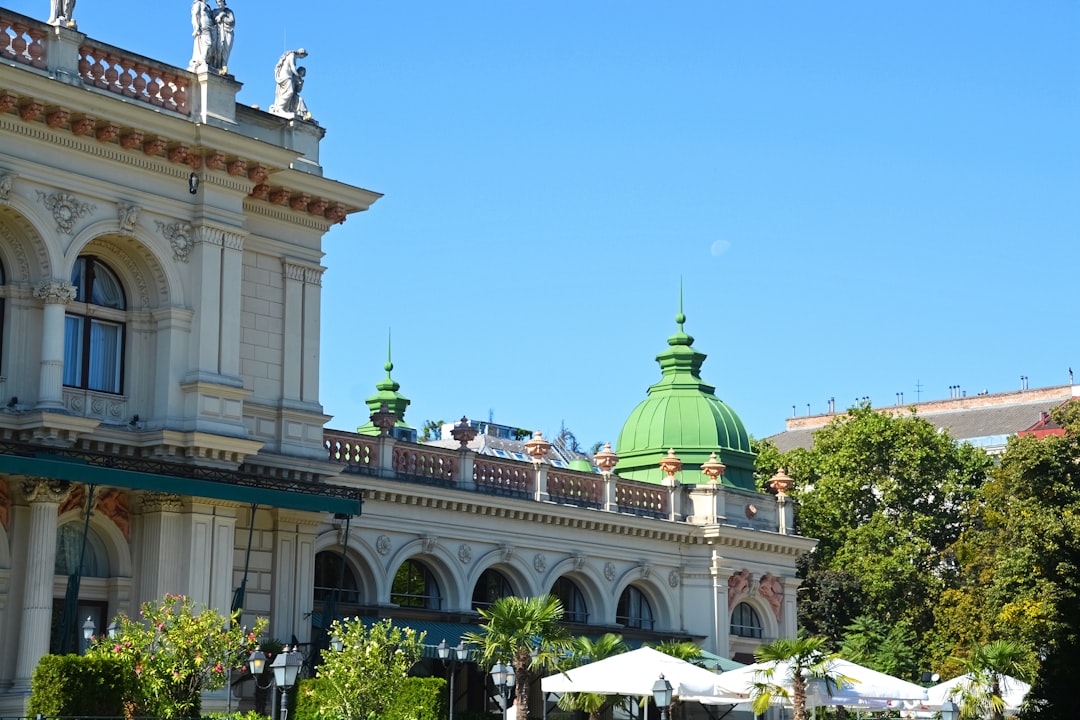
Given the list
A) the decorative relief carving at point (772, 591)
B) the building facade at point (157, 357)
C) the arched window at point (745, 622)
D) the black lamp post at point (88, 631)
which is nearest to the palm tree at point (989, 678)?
the arched window at point (745, 622)

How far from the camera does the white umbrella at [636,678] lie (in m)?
29.8

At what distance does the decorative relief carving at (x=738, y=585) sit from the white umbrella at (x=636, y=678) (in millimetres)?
12263

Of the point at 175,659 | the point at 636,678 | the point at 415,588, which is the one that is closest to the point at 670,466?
the point at 415,588

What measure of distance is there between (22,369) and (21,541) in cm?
271

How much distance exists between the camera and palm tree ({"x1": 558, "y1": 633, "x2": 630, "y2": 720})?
3288cm

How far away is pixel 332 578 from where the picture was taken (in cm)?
3466

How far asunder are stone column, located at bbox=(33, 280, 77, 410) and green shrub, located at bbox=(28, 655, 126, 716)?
598 centimetres

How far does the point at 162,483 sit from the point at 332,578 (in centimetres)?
890

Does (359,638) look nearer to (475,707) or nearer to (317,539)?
(317,539)

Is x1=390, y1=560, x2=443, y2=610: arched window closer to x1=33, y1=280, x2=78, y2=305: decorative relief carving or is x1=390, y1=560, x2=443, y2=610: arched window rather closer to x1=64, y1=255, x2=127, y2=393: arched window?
x1=64, y1=255, x2=127, y2=393: arched window

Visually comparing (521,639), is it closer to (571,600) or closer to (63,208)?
(571,600)

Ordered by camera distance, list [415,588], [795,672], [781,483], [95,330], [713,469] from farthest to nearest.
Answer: [781,483] → [713,469] → [415,588] → [795,672] → [95,330]

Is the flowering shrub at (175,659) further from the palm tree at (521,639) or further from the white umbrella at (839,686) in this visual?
the white umbrella at (839,686)

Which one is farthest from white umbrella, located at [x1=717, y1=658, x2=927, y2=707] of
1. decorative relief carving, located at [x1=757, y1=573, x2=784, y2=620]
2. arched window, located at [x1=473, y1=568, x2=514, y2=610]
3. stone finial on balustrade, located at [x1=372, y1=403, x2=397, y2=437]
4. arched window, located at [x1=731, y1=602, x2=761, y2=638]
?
decorative relief carving, located at [x1=757, y1=573, x2=784, y2=620]
